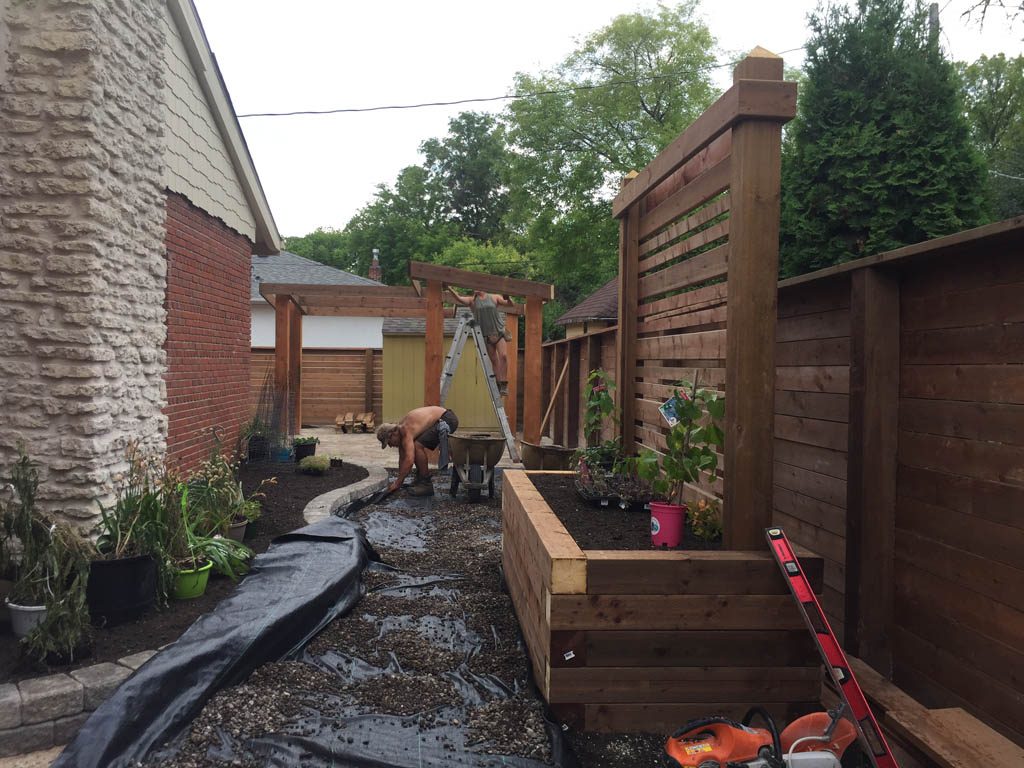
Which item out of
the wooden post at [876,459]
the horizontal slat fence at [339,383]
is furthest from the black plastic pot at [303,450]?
the horizontal slat fence at [339,383]

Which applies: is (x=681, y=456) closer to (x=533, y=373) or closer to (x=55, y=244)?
(x=55, y=244)

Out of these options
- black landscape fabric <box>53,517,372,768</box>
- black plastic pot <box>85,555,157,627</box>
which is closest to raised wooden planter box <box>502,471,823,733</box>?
black landscape fabric <box>53,517,372,768</box>

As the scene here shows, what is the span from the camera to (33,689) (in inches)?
114

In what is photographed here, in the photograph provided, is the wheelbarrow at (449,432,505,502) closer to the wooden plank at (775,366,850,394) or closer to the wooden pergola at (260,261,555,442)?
the wooden pergola at (260,261,555,442)

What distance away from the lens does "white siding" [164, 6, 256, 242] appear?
609cm

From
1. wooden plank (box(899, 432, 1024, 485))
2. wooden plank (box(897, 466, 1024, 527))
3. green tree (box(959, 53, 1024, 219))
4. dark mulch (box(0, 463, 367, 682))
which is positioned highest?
green tree (box(959, 53, 1024, 219))

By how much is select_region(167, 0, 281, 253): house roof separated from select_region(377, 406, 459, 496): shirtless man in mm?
3398

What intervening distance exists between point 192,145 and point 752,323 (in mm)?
5745

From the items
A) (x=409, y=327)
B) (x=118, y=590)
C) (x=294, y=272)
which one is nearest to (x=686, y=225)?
(x=118, y=590)

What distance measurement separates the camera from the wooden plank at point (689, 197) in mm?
3402

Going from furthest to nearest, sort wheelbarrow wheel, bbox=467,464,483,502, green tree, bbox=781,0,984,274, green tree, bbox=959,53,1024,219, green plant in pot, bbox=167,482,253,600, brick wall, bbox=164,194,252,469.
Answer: green tree, bbox=959,53,1024,219, green tree, bbox=781,0,984,274, wheelbarrow wheel, bbox=467,464,483,502, brick wall, bbox=164,194,252,469, green plant in pot, bbox=167,482,253,600

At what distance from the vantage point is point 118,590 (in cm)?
364

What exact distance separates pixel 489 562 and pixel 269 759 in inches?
116

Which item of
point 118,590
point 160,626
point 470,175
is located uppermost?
point 470,175
